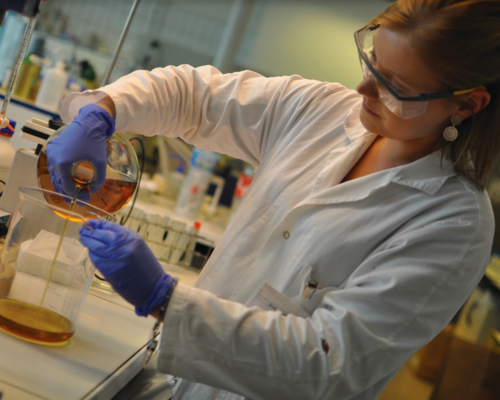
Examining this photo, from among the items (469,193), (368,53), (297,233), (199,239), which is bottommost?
(199,239)

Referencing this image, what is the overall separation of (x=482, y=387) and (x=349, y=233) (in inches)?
112

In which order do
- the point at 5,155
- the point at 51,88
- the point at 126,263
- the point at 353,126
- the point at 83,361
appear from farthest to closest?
the point at 51,88
the point at 5,155
the point at 353,126
the point at 83,361
the point at 126,263

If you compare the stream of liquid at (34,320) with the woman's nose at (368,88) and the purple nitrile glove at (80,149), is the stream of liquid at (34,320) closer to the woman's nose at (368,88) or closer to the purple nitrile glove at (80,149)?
the purple nitrile glove at (80,149)

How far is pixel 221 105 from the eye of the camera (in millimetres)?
1527

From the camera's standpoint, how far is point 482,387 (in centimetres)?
353

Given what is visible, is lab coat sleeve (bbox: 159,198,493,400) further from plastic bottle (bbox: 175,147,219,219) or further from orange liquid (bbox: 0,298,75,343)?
plastic bottle (bbox: 175,147,219,219)

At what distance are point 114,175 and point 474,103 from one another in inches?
32.1

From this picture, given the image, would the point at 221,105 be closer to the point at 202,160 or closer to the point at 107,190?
the point at 107,190

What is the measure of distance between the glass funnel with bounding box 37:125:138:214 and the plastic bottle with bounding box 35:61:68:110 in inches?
110

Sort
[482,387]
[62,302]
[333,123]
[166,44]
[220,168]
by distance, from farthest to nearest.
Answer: [166,44] < [220,168] < [482,387] < [333,123] < [62,302]

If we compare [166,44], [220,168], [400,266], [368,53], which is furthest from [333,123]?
[166,44]

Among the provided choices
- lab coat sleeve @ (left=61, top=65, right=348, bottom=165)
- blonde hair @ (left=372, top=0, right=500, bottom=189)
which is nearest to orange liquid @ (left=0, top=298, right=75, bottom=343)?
lab coat sleeve @ (left=61, top=65, right=348, bottom=165)

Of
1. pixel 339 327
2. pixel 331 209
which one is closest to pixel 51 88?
pixel 331 209

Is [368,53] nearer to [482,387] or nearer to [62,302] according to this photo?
[62,302]
